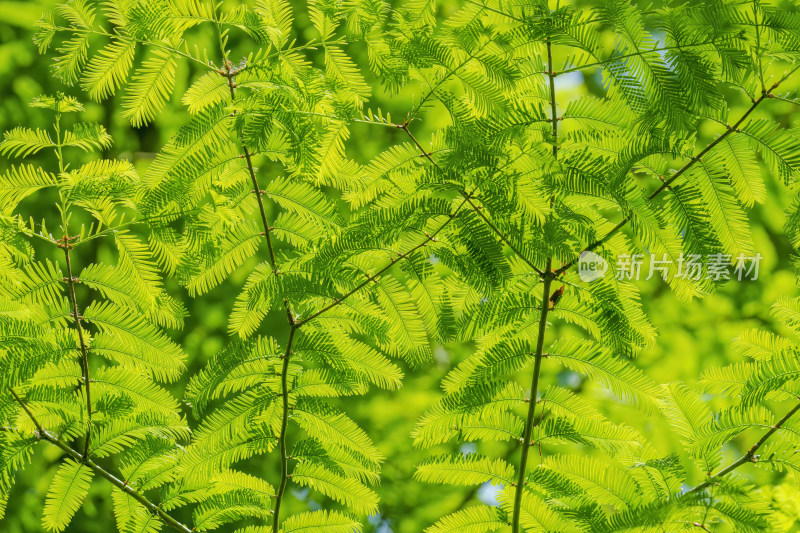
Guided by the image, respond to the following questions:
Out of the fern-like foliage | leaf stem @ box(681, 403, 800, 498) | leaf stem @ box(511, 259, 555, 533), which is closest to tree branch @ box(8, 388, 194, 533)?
the fern-like foliage

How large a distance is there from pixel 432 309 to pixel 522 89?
2.09 ft

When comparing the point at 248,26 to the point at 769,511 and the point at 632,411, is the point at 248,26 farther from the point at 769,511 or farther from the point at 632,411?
the point at 632,411

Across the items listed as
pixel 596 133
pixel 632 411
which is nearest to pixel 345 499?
pixel 596 133

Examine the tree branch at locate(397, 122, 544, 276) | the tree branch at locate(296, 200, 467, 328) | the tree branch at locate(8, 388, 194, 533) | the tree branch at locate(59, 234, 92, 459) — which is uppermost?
the tree branch at locate(397, 122, 544, 276)

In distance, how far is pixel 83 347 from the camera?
2107 mm

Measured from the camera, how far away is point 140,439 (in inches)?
88.5

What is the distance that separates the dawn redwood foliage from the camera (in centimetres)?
170

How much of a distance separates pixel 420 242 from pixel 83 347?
1013mm

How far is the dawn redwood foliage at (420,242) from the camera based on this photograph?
1.70m

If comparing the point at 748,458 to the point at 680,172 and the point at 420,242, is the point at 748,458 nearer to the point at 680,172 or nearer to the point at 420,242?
the point at 680,172

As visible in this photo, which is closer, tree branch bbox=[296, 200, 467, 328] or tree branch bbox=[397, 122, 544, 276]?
tree branch bbox=[397, 122, 544, 276]

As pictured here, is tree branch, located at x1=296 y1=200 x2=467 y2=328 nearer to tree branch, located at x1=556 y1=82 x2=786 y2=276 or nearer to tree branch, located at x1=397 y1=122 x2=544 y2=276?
tree branch, located at x1=397 y1=122 x2=544 y2=276

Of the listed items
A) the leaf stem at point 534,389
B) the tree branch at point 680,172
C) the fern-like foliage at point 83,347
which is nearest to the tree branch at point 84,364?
the fern-like foliage at point 83,347

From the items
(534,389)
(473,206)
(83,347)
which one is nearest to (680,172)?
(473,206)
